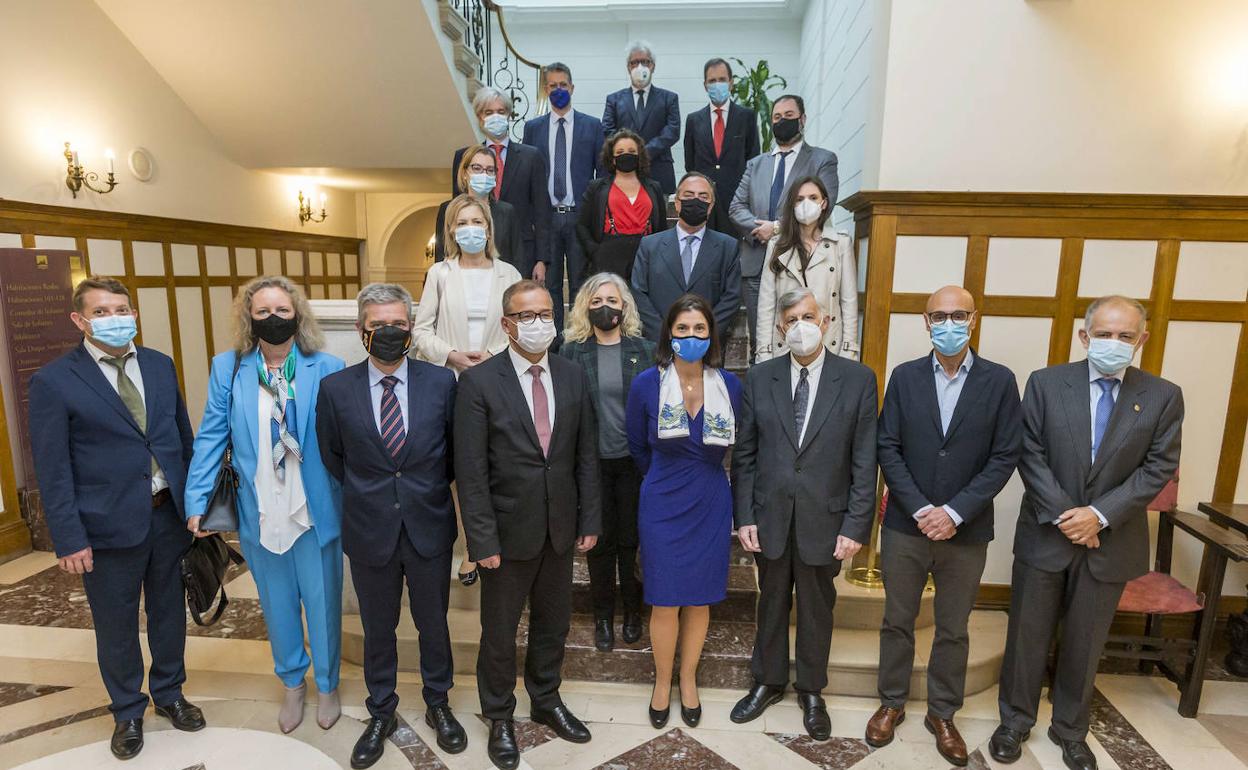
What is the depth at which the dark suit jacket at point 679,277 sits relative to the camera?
3.17 metres

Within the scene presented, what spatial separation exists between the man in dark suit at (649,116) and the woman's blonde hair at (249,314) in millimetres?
2402

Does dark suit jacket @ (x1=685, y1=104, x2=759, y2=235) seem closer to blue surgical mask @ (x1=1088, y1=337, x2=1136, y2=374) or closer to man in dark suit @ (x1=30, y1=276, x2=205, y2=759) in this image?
blue surgical mask @ (x1=1088, y1=337, x2=1136, y2=374)

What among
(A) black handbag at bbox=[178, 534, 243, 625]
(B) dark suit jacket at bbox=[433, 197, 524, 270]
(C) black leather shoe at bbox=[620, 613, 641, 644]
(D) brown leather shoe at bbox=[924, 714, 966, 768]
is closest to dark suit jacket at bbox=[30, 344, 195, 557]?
(A) black handbag at bbox=[178, 534, 243, 625]

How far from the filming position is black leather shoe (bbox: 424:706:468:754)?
8.54ft

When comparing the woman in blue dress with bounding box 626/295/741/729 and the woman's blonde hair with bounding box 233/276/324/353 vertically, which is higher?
the woman's blonde hair with bounding box 233/276/324/353

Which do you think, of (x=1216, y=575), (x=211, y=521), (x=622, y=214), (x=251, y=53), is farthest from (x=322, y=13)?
(x=1216, y=575)

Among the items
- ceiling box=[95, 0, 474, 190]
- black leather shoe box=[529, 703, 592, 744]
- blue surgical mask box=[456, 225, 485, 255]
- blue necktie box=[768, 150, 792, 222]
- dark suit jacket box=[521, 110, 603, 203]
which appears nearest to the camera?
black leather shoe box=[529, 703, 592, 744]

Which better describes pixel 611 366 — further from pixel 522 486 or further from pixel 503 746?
pixel 503 746

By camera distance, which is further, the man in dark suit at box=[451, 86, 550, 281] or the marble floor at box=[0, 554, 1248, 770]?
the man in dark suit at box=[451, 86, 550, 281]

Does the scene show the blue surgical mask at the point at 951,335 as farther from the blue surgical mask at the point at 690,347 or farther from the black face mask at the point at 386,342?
the black face mask at the point at 386,342

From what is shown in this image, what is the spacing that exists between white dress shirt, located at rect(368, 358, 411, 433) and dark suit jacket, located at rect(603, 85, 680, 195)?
2428mm

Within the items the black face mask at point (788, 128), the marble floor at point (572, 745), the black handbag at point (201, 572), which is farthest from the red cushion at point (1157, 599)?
the black handbag at point (201, 572)

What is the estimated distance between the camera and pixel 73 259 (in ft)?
15.1

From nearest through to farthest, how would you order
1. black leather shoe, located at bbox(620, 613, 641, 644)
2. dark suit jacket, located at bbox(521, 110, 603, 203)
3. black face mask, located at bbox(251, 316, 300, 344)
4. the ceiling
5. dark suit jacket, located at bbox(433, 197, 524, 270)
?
black face mask, located at bbox(251, 316, 300, 344) → black leather shoe, located at bbox(620, 613, 641, 644) → dark suit jacket, located at bbox(433, 197, 524, 270) → dark suit jacket, located at bbox(521, 110, 603, 203) → the ceiling
